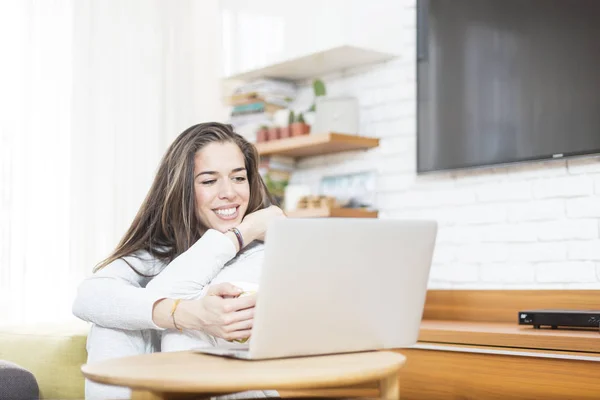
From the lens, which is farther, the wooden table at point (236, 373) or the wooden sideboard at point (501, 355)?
the wooden sideboard at point (501, 355)

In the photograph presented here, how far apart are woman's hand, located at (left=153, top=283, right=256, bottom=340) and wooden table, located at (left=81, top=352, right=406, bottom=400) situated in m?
0.10

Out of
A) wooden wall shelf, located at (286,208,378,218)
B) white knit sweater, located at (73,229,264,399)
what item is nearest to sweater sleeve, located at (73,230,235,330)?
white knit sweater, located at (73,229,264,399)

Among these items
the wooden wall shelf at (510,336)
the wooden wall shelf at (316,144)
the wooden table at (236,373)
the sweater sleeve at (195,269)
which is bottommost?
the wooden wall shelf at (510,336)

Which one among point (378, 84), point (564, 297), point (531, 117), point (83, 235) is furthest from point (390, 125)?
point (83, 235)

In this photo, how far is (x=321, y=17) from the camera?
3545 mm

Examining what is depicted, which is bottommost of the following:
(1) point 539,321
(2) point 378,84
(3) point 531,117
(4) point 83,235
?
(1) point 539,321

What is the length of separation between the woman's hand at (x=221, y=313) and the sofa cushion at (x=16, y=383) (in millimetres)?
620

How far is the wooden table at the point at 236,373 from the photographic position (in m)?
1.14

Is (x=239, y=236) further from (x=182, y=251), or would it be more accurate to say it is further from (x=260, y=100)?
(x=260, y=100)

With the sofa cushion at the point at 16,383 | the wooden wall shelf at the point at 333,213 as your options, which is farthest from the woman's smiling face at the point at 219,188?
the wooden wall shelf at the point at 333,213

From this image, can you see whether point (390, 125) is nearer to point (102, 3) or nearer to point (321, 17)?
point (321, 17)

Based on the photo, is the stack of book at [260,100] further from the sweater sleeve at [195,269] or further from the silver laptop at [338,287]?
the silver laptop at [338,287]

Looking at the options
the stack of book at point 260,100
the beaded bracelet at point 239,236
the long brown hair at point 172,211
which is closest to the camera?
the beaded bracelet at point 239,236

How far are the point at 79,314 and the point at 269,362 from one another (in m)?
0.66
